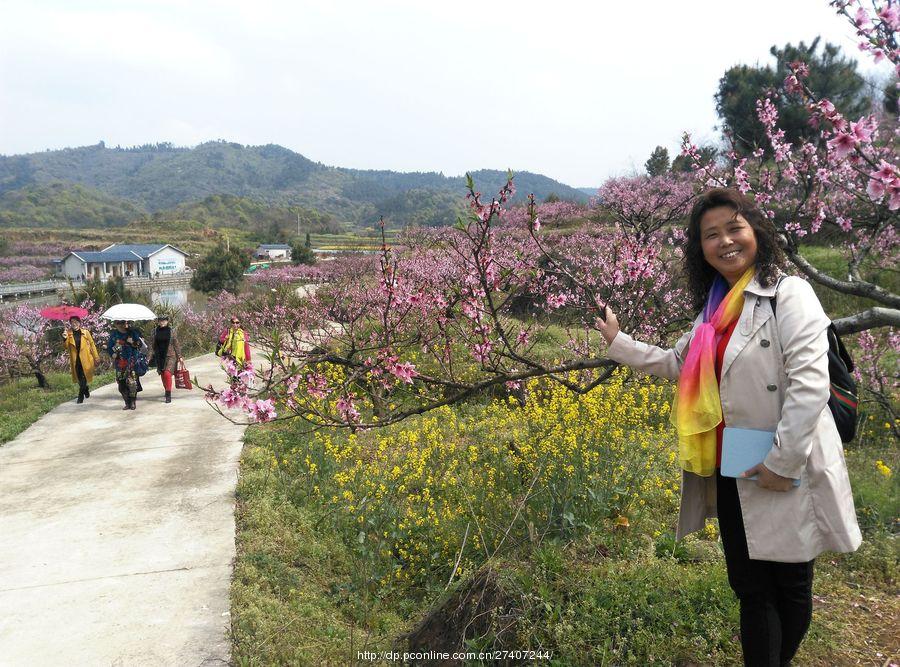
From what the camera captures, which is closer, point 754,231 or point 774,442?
point 774,442

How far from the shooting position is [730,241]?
195cm

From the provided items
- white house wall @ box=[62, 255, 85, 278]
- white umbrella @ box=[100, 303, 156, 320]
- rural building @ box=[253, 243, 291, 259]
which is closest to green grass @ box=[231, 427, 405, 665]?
white umbrella @ box=[100, 303, 156, 320]

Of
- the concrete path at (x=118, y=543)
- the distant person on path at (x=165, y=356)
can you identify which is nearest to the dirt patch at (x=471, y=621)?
the concrete path at (x=118, y=543)

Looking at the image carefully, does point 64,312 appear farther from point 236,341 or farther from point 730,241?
point 730,241

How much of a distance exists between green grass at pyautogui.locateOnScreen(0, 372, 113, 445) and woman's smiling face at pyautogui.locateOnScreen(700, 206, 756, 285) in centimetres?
812

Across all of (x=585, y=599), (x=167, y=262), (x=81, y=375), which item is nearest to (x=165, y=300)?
(x=81, y=375)

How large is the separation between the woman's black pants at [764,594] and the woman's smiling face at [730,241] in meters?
0.74

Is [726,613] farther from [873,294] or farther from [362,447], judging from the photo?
[362,447]

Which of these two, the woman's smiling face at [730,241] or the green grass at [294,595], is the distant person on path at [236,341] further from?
the woman's smiling face at [730,241]

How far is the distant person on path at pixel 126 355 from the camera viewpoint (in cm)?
809

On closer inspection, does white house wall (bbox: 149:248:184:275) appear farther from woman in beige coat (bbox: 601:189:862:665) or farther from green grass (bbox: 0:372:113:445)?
woman in beige coat (bbox: 601:189:862:665)

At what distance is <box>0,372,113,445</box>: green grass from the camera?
24.6 feet

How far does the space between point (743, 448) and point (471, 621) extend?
1.66 m

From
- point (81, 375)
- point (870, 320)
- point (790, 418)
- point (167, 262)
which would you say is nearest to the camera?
point (790, 418)
